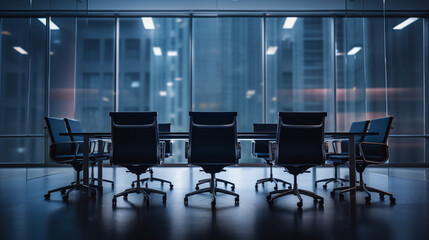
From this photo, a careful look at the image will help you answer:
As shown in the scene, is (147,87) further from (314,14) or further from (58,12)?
(314,14)

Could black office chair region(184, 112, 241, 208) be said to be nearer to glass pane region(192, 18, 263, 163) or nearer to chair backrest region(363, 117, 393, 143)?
chair backrest region(363, 117, 393, 143)

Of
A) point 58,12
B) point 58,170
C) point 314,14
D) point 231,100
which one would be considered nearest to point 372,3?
point 314,14

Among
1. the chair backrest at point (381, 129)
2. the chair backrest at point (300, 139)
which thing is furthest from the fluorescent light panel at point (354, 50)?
the chair backrest at point (300, 139)

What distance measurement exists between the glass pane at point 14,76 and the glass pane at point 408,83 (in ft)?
27.8

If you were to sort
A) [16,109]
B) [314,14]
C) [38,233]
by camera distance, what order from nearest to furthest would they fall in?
1. [38,233]
2. [16,109]
3. [314,14]

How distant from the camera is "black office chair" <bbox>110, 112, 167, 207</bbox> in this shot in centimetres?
304

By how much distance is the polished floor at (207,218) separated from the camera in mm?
2168

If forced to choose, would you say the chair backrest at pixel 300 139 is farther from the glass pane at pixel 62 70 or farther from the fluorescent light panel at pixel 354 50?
the glass pane at pixel 62 70

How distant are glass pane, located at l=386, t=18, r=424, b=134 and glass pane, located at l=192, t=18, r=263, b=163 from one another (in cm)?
331

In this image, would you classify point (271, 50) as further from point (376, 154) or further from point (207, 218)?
point (207, 218)

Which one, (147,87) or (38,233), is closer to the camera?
(38,233)

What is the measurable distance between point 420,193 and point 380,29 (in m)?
3.45

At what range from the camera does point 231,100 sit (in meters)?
7.36

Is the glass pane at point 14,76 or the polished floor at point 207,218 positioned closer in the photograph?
the polished floor at point 207,218
